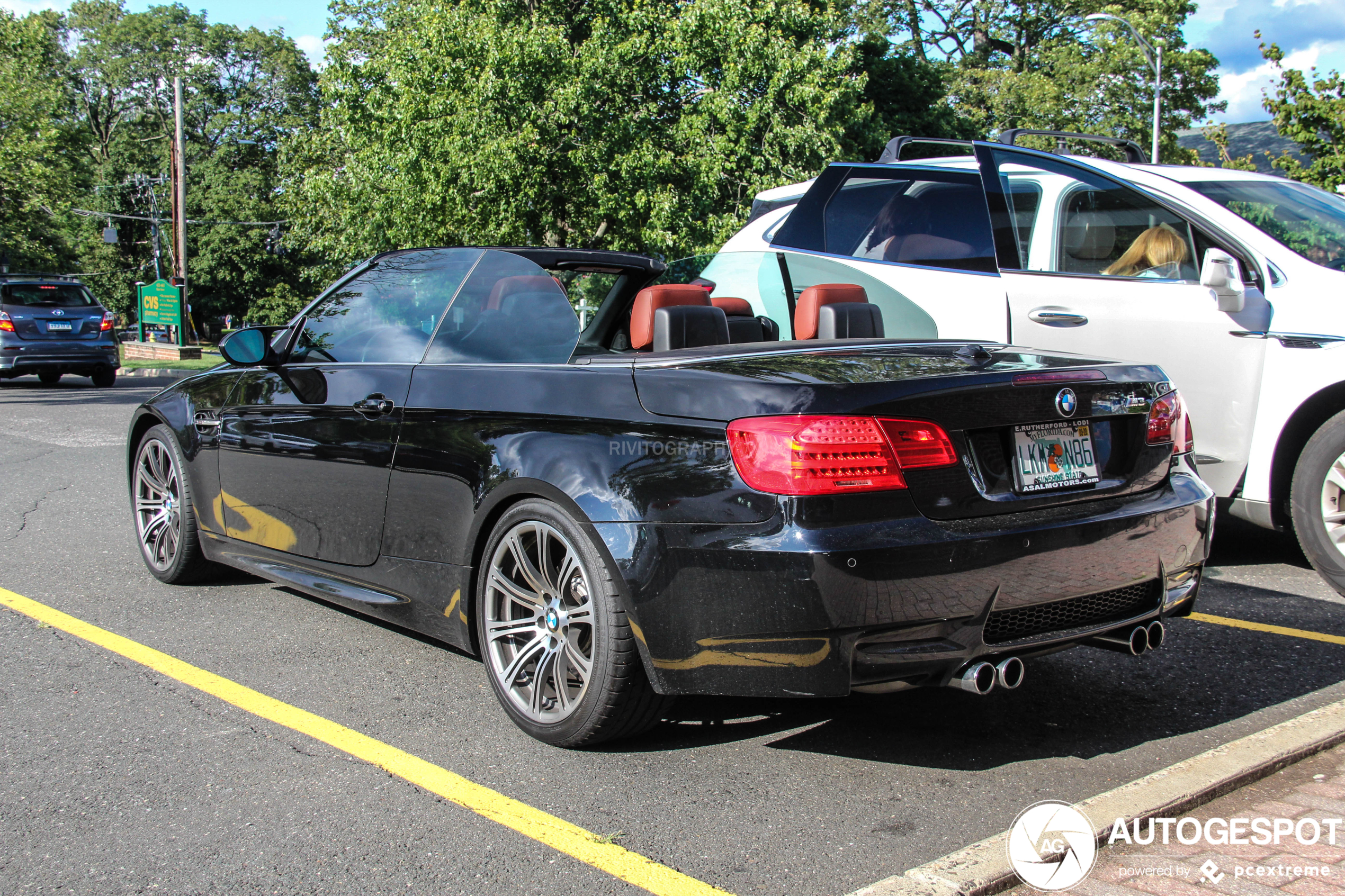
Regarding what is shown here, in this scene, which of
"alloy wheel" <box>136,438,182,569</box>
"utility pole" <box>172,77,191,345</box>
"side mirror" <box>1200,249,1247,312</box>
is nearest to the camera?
"side mirror" <box>1200,249,1247,312</box>

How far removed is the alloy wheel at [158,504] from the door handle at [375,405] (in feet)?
5.32

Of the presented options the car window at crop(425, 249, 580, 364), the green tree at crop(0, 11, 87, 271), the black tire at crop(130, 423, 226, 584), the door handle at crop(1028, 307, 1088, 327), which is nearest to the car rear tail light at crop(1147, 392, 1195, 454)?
the car window at crop(425, 249, 580, 364)

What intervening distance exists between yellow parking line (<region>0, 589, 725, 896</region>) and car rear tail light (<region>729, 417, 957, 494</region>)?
92 cm

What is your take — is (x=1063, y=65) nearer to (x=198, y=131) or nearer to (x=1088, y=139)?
(x=1088, y=139)

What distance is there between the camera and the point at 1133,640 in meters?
3.16

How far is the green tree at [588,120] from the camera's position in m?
23.2

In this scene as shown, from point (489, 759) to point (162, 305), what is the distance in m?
31.3

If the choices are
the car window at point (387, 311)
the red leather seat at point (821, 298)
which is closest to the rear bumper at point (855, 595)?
the car window at point (387, 311)

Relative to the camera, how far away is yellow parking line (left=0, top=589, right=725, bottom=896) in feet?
8.33

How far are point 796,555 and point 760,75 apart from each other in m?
24.0

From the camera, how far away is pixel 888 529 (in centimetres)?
273

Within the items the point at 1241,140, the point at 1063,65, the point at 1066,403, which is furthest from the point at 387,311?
the point at 1241,140

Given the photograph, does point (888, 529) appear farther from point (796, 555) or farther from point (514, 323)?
point (514, 323)
